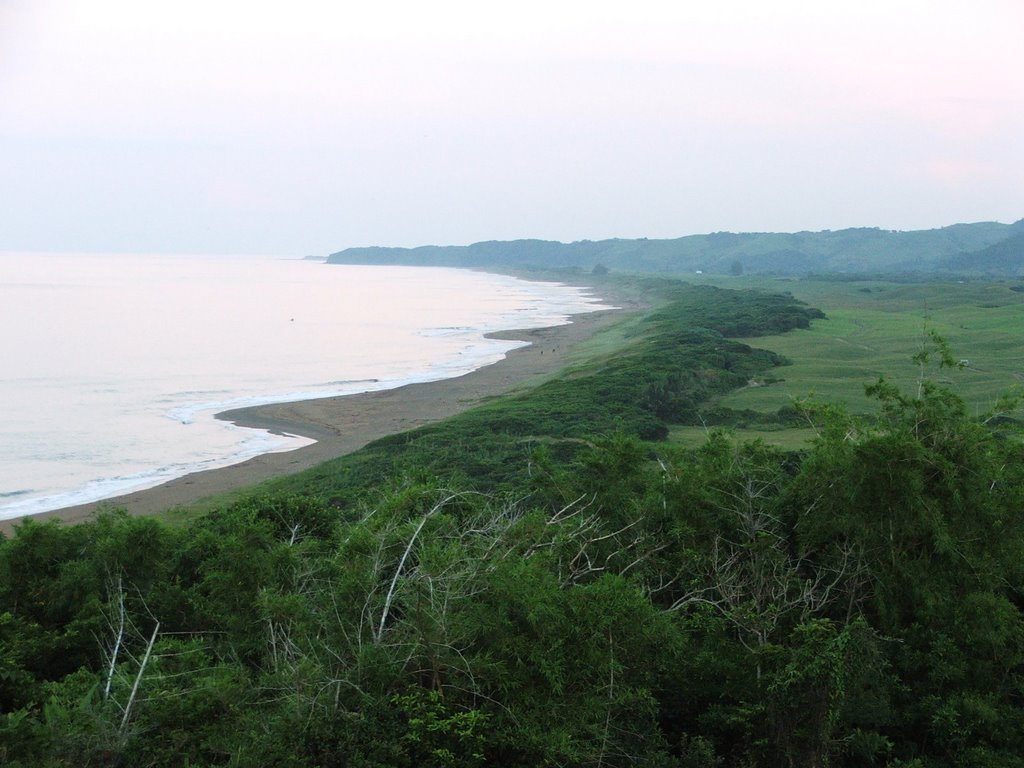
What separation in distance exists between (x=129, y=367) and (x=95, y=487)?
2675 centimetres

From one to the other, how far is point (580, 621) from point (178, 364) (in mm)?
49539

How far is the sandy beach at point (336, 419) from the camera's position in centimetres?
2616

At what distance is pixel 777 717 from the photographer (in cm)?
945

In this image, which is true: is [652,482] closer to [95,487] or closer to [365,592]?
[365,592]

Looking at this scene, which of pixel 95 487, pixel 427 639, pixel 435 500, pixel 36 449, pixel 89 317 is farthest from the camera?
pixel 89 317

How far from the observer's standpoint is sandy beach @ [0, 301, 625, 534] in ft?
85.8

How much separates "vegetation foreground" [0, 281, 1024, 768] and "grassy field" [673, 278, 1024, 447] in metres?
3.08

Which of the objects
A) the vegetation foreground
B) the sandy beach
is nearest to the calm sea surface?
the sandy beach

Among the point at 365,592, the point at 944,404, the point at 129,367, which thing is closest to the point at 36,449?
the point at 129,367

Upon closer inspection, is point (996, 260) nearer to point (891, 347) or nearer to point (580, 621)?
point (891, 347)

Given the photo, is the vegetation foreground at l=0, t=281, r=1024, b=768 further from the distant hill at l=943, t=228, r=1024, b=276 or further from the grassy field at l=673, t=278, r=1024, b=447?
the distant hill at l=943, t=228, r=1024, b=276

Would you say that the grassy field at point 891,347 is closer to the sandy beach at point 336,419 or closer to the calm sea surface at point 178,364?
the sandy beach at point 336,419

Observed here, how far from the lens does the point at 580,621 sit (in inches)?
349

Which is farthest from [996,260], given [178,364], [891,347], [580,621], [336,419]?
[580,621]
